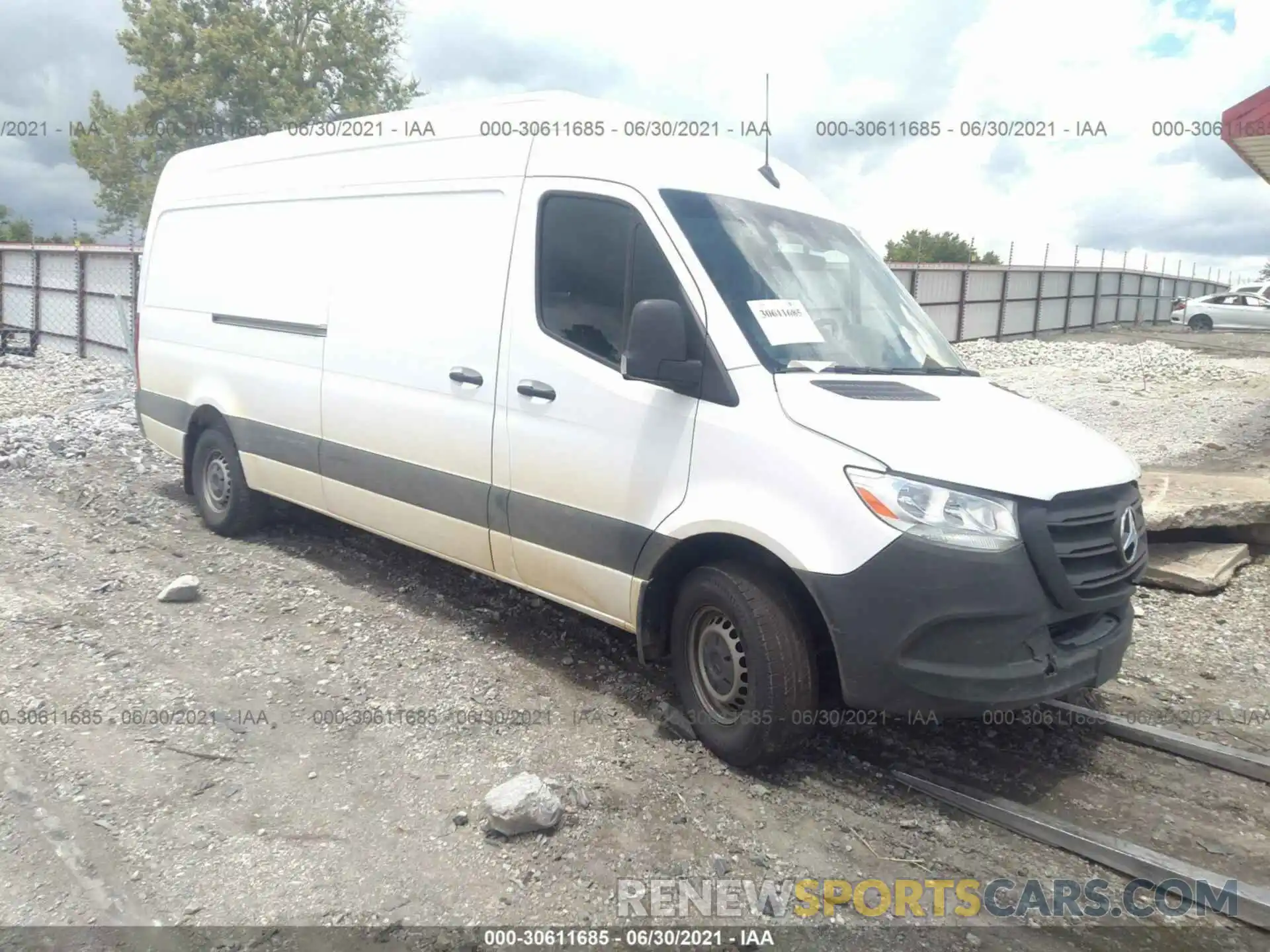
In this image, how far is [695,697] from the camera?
13.5 feet

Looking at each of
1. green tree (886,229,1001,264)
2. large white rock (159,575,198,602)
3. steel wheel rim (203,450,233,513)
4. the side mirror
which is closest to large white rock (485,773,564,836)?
the side mirror

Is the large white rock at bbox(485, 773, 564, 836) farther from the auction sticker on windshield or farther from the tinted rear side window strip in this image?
the tinted rear side window strip

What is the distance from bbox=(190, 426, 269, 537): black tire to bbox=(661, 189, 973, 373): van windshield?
409 centimetres

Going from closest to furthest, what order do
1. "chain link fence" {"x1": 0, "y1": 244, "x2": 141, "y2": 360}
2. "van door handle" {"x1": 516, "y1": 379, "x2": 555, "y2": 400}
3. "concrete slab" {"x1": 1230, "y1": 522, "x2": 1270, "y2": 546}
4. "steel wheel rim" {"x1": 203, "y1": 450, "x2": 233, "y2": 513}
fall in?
1. "van door handle" {"x1": 516, "y1": 379, "x2": 555, "y2": 400}
2. "concrete slab" {"x1": 1230, "y1": 522, "x2": 1270, "y2": 546}
3. "steel wheel rim" {"x1": 203, "y1": 450, "x2": 233, "y2": 513}
4. "chain link fence" {"x1": 0, "y1": 244, "x2": 141, "y2": 360}

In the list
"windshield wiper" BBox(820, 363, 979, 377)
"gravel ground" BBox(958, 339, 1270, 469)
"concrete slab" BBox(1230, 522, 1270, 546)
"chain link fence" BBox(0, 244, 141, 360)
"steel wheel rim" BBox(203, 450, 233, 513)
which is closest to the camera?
"windshield wiper" BBox(820, 363, 979, 377)

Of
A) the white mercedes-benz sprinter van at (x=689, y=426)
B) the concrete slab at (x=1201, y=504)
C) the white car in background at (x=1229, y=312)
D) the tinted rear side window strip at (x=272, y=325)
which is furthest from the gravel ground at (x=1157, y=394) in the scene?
the white car in background at (x=1229, y=312)

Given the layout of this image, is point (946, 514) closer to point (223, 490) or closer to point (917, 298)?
point (223, 490)

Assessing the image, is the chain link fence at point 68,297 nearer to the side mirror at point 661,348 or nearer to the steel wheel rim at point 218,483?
the steel wheel rim at point 218,483

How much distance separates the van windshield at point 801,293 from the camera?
13.1 ft

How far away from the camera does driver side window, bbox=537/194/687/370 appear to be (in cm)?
416

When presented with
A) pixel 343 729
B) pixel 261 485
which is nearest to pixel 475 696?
pixel 343 729

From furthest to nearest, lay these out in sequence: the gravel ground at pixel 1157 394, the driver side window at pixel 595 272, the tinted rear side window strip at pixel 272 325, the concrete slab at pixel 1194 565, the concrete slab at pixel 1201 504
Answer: the gravel ground at pixel 1157 394 → the concrete slab at pixel 1201 504 → the concrete slab at pixel 1194 565 → the tinted rear side window strip at pixel 272 325 → the driver side window at pixel 595 272

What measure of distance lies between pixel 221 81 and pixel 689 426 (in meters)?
34.3

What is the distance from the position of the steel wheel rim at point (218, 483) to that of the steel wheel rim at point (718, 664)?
4.16 meters
